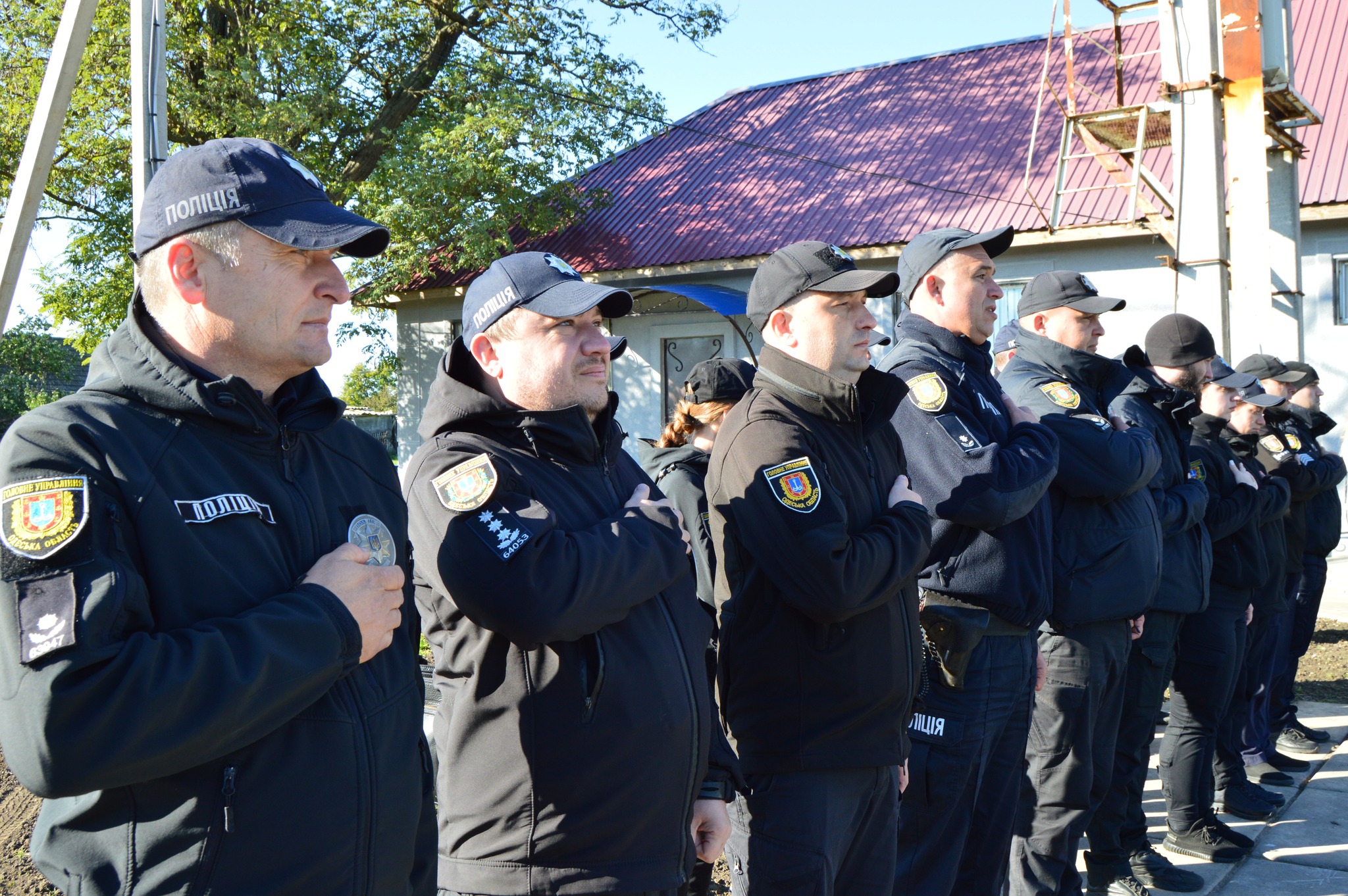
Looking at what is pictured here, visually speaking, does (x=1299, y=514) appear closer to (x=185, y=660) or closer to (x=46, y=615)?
(x=185, y=660)

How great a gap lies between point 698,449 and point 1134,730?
211cm

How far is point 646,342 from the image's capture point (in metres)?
16.7

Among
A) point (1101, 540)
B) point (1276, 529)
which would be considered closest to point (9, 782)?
point (1101, 540)

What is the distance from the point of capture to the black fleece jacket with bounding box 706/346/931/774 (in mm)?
2770

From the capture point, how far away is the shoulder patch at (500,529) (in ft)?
7.12

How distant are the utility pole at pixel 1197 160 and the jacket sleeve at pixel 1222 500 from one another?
2.57m

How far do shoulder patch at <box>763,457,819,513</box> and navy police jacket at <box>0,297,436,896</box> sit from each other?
47.7 inches

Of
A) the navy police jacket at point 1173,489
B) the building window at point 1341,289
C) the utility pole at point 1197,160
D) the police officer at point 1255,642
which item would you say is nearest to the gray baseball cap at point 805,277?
the navy police jacket at point 1173,489

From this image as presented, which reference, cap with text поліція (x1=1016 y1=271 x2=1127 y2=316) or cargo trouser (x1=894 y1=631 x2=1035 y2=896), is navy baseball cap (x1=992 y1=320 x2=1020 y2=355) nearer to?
cap with text поліція (x1=1016 y1=271 x2=1127 y2=316)

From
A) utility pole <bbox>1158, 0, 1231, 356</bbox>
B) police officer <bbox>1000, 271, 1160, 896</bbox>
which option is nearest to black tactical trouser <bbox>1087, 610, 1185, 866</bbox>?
police officer <bbox>1000, 271, 1160, 896</bbox>

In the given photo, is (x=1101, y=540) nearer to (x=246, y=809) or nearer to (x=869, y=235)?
(x=246, y=809)

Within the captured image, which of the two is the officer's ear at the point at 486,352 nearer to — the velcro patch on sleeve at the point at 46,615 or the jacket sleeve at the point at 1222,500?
the velcro patch on sleeve at the point at 46,615

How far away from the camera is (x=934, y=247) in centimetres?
376

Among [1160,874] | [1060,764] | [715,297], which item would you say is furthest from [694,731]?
[715,297]
